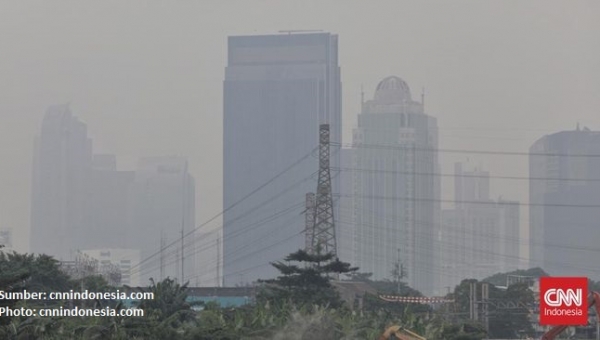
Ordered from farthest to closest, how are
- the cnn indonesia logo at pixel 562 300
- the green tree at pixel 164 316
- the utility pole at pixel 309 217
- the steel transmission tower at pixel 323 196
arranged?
the utility pole at pixel 309 217 < the steel transmission tower at pixel 323 196 < the cnn indonesia logo at pixel 562 300 < the green tree at pixel 164 316

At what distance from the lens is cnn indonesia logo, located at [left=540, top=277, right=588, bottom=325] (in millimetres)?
65375

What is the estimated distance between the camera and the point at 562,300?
7012 cm

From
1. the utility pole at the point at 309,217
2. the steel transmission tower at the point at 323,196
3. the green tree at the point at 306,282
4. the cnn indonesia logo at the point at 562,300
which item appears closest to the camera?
the cnn indonesia logo at the point at 562,300

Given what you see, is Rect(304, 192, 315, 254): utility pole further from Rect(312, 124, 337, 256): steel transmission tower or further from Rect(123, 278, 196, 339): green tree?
Rect(123, 278, 196, 339): green tree

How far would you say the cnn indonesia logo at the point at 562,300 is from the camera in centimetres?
6538

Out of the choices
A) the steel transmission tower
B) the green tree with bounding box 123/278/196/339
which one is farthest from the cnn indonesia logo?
the steel transmission tower

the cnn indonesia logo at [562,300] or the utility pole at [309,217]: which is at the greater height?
the utility pole at [309,217]

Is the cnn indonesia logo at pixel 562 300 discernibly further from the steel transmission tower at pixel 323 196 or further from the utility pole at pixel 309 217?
the utility pole at pixel 309 217

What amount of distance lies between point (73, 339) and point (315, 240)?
74450 millimetres

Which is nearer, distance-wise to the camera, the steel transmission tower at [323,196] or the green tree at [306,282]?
the green tree at [306,282]

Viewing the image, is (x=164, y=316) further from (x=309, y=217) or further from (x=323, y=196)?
(x=309, y=217)

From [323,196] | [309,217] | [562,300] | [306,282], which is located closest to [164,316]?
[562,300]

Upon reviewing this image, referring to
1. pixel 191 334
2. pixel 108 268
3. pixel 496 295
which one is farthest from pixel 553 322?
pixel 108 268

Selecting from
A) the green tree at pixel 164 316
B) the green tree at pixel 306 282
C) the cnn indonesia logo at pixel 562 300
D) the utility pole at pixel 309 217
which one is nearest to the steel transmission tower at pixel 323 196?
the utility pole at pixel 309 217
